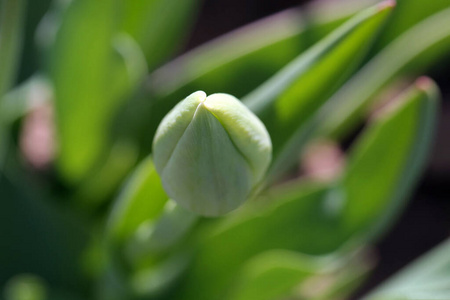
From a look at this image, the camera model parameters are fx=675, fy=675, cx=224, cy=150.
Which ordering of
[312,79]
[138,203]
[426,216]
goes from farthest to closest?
1. [426,216]
2. [138,203]
3. [312,79]

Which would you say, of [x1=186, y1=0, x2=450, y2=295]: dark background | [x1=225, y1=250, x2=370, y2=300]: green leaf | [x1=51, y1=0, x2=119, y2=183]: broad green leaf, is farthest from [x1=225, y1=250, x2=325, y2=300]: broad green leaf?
[x1=186, y1=0, x2=450, y2=295]: dark background

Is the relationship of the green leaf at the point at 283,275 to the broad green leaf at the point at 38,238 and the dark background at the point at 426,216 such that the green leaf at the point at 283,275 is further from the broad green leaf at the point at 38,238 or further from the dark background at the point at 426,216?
the dark background at the point at 426,216

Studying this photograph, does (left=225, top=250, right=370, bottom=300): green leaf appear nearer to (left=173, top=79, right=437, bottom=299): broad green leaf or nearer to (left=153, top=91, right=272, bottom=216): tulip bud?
(left=173, top=79, right=437, bottom=299): broad green leaf

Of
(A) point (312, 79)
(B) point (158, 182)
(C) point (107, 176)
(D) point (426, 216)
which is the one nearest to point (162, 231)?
(B) point (158, 182)

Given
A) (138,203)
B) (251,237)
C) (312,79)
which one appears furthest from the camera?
(251,237)

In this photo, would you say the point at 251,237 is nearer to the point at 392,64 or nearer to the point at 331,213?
the point at 331,213

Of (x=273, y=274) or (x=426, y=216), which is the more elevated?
(x=426, y=216)

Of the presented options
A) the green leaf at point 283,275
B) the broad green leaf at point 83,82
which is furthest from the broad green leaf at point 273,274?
the broad green leaf at point 83,82
